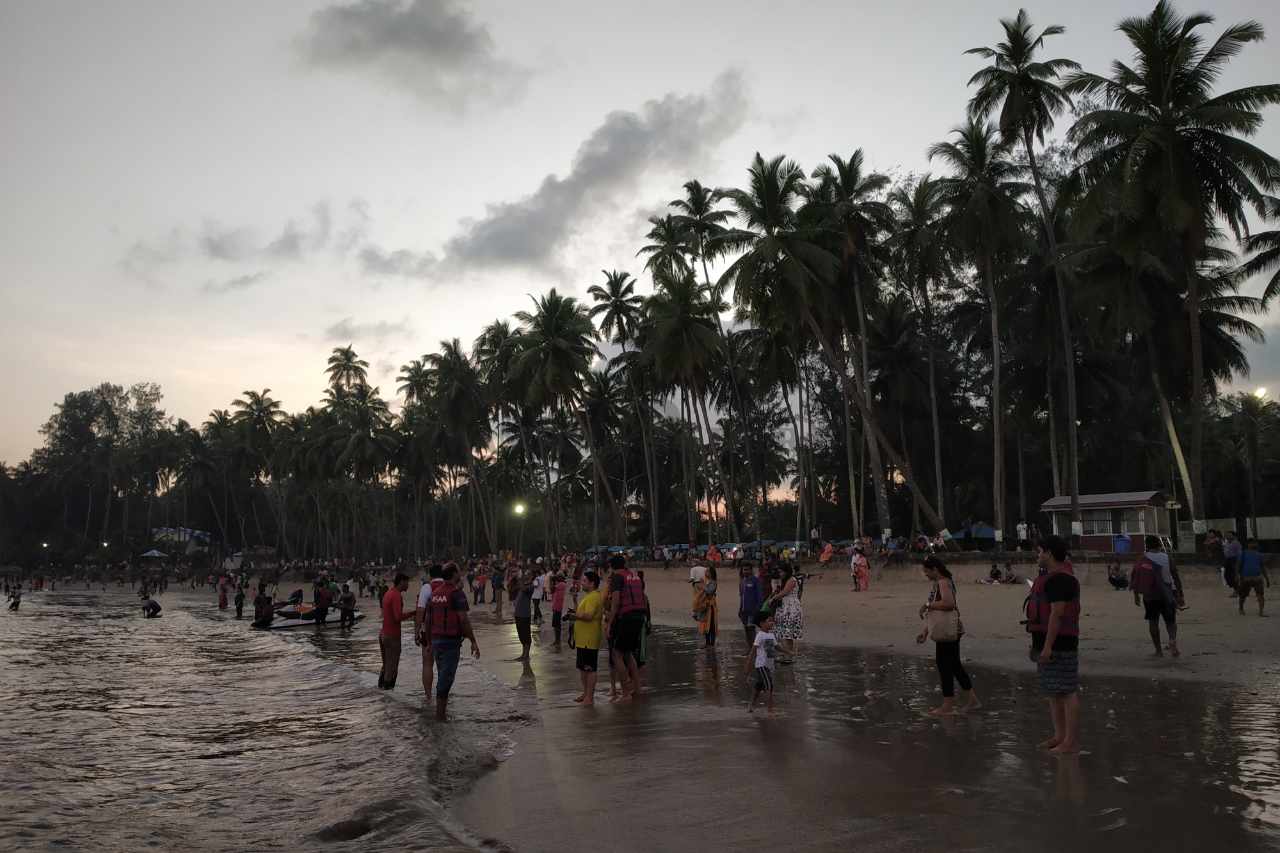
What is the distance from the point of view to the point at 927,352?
51.4 meters

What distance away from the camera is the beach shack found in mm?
34031

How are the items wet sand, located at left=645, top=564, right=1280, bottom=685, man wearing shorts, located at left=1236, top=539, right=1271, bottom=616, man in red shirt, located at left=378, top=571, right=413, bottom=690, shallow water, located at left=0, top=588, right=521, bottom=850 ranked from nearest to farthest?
shallow water, located at left=0, top=588, right=521, bottom=850 → man in red shirt, located at left=378, top=571, right=413, bottom=690 → wet sand, located at left=645, top=564, right=1280, bottom=685 → man wearing shorts, located at left=1236, top=539, right=1271, bottom=616

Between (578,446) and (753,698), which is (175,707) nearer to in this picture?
(753,698)

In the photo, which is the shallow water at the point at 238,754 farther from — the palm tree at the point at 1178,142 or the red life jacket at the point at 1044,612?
the palm tree at the point at 1178,142

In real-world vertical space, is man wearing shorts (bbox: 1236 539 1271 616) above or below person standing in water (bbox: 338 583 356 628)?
above

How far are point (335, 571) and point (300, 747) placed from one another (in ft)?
224

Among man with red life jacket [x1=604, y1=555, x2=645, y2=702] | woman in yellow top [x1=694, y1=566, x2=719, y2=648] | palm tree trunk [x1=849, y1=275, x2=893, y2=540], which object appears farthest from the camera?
palm tree trunk [x1=849, y1=275, x2=893, y2=540]

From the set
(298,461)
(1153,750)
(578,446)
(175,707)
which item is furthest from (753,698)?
(298,461)

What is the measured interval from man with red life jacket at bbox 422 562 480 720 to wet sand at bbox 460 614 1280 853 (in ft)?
4.44

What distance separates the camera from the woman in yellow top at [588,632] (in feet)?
39.5

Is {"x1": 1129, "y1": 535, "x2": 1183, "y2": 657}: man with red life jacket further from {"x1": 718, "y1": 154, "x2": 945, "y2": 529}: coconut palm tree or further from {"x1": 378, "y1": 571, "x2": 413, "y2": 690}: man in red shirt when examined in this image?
{"x1": 718, "y1": 154, "x2": 945, "y2": 529}: coconut palm tree

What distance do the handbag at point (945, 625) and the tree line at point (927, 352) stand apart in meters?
21.5

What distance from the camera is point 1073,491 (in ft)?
113

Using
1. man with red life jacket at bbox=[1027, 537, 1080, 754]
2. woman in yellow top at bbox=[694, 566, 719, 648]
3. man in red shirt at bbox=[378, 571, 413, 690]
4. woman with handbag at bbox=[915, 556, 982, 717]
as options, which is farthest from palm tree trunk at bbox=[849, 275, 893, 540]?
man with red life jacket at bbox=[1027, 537, 1080, 754]
